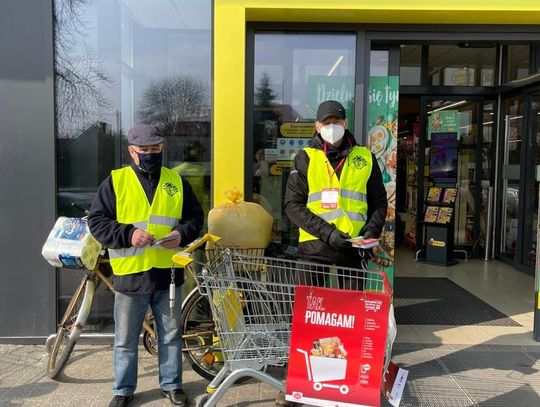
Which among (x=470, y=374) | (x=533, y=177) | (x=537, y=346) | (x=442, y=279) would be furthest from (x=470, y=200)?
(x=470, y=374)

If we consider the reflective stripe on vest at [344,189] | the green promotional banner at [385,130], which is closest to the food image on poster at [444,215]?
the green promotional banner at [385,130]

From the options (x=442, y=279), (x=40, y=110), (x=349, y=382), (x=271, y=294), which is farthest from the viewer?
(x=442, y=279)

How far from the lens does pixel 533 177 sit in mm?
7152

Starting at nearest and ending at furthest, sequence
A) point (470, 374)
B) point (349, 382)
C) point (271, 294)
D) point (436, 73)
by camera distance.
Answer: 1. point (349, 382)
2. point (271, 294)
3. point (470, 374)
4. point (436, 73)

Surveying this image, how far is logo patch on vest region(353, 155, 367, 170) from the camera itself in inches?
133

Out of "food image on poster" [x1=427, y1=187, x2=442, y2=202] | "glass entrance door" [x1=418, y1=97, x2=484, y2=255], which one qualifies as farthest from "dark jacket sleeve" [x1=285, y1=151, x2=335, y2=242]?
"glass entrance door" [x1=418, y1=97, x2=484, y2=255]

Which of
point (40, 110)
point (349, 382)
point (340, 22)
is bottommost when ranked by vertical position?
point (349, 382)

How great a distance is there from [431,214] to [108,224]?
235 inches

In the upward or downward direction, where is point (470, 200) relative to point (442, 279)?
upward

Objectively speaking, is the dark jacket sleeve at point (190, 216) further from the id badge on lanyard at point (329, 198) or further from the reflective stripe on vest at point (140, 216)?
the id badge on lanyard at point (329, 198)

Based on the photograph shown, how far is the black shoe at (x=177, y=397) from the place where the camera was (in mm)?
3299

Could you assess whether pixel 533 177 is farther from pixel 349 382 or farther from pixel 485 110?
pixel 349 382

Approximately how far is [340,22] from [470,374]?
3024 mm

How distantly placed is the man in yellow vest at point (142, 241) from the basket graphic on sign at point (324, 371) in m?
1.12
